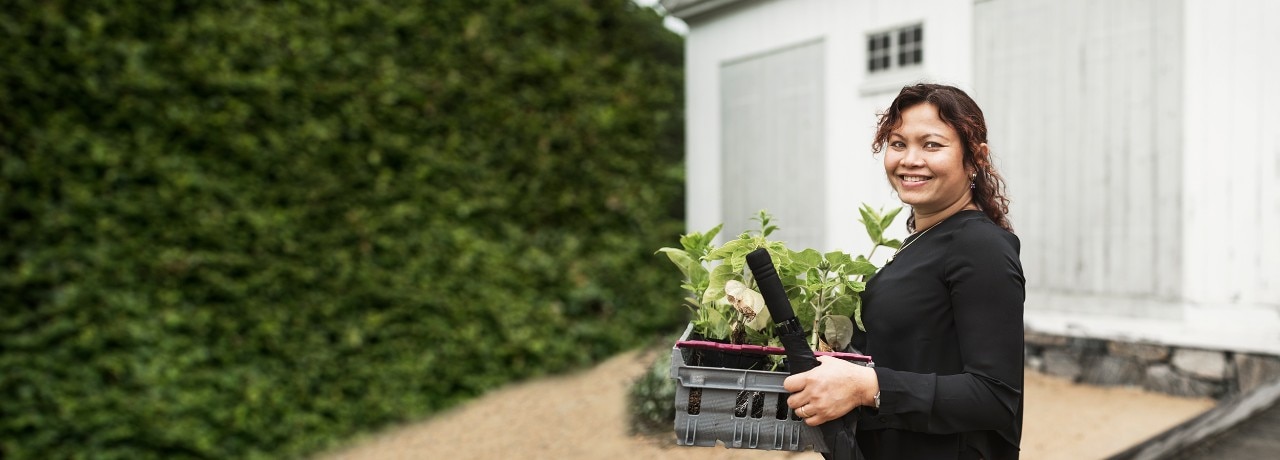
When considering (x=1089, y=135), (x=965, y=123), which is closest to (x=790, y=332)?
(x=965, y=123)

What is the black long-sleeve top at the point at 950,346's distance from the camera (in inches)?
57.3

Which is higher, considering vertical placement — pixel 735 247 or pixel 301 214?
pixel 301 214

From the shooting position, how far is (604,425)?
5137 mm

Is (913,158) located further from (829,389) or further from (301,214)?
(301,214)

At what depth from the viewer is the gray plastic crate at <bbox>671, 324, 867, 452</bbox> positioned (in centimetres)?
153

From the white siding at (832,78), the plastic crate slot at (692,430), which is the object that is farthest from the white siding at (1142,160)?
the plastic crate slot at (692,430)

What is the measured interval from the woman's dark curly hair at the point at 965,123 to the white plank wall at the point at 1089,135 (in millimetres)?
4318

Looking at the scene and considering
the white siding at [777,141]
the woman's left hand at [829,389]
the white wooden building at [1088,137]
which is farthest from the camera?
the white siding at [777,141]

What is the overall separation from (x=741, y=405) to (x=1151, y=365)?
4.99m

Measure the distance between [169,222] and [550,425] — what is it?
9.08ft

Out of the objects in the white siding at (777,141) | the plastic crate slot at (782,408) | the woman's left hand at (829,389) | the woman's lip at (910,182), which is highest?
the white siding at (777,141)

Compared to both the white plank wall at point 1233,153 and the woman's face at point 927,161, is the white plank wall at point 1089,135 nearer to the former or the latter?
the white plank wall at point 1233,153

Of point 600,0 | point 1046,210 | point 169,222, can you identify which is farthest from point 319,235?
point 1046,210

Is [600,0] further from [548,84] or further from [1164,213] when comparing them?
[1164,213]
